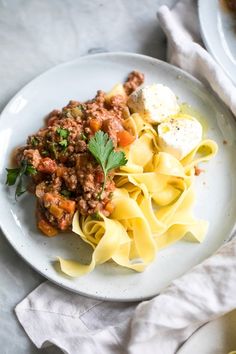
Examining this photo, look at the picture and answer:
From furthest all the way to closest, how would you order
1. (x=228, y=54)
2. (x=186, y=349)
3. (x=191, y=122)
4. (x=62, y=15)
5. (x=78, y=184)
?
(x=62, y=15)
(x=228, y=54)
(x=191, y=122)
(x=78, y=184)
(x=186, y=349)

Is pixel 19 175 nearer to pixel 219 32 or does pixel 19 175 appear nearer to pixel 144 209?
pixel 144 209

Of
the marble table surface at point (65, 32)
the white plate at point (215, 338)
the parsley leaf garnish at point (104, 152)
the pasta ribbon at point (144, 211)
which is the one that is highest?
the marble table surface at point (65, 32)

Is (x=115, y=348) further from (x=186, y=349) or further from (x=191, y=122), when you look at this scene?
(x=191, y=122)

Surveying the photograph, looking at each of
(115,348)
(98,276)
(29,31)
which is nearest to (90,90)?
(29,31)

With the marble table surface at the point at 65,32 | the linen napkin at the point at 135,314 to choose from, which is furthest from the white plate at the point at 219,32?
the linen napkin at the point at 135,314

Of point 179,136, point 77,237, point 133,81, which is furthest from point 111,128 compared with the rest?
point 77,237

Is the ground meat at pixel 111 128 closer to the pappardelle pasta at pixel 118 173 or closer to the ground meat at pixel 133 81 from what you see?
the pappardelle pasta at pixel 118 173

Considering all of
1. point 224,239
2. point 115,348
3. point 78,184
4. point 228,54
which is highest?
point 228,54

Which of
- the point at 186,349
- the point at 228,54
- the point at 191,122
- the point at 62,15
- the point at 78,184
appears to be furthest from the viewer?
the point at 62,15
